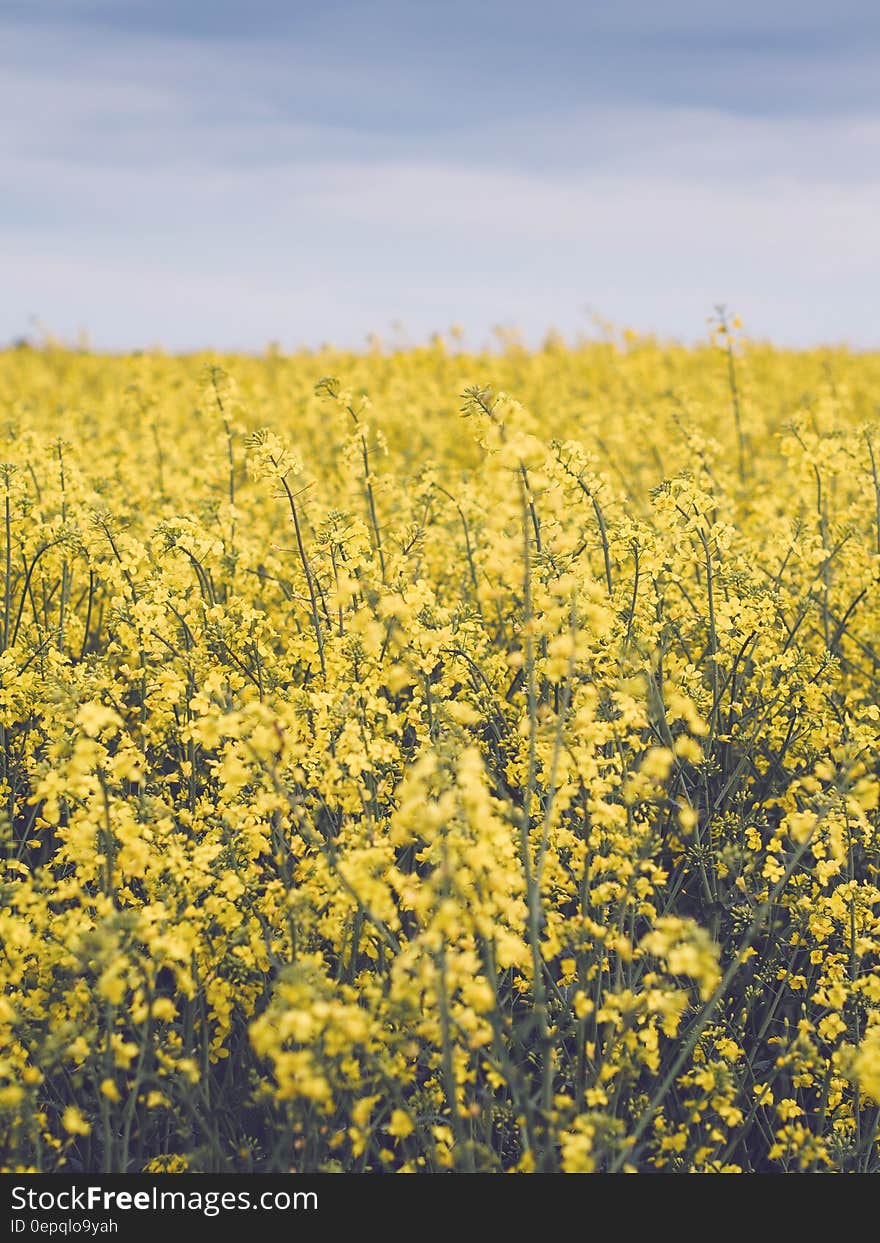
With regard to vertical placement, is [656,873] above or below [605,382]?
below

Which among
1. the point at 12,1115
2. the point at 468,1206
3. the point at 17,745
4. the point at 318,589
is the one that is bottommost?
the point at 468,1206

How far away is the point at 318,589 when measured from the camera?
153 inches

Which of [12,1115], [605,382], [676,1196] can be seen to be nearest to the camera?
[12,1115]

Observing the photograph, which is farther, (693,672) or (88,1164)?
(693,672)

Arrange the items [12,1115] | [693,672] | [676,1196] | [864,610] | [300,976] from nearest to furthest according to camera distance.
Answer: [300,976] → [12,1115] → [676,1196] → [693,672] → [864,610]

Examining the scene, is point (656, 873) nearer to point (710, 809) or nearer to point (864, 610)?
point (710, 809)

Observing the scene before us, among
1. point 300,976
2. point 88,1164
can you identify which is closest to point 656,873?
point 300,976

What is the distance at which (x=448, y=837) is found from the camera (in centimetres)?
233

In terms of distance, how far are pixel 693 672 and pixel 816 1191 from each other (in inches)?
66.7

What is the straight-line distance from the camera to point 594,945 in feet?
10.3

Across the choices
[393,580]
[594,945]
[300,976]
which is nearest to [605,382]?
[393,580]

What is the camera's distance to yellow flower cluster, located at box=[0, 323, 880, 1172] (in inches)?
98.7

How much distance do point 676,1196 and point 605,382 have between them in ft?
39.4

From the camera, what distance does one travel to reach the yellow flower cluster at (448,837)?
2506mm
